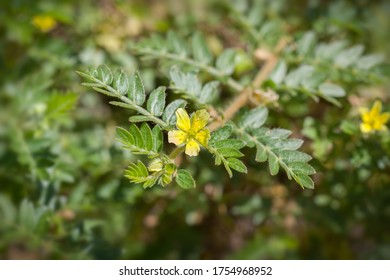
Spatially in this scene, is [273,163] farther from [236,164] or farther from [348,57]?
[348,57]

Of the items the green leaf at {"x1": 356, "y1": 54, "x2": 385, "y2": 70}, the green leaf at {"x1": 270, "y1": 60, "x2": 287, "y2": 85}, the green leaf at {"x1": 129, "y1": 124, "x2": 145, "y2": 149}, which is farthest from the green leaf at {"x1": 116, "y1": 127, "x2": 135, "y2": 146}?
the green leaf at {"x1": 356, "y1": 54, "x2": 385, "y2": 70}

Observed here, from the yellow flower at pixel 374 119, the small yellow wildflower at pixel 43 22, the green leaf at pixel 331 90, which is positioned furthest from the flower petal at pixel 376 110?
the small yellow wildflower at pixel 43 22

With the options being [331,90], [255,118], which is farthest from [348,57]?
[255,118]

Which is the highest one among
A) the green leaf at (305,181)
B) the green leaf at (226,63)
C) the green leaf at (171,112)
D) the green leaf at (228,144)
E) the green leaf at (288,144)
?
the green leaf at (171,112)

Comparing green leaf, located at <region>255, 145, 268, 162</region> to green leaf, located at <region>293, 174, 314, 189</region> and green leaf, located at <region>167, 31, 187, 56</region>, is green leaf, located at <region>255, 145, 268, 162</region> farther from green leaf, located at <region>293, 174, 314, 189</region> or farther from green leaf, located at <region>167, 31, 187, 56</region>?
green leaf, located at <region>167, 31, 187, 56</region>

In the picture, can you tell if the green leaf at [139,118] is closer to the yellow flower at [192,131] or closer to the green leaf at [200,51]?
the yellow flower at [192,131]

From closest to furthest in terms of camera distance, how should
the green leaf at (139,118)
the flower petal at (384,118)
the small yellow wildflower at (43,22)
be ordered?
1. the green leaf at (139,118)
2. the flower petal at (384,118)
3. the small yellow wildflower at (43,22)

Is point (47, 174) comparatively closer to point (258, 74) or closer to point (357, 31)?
point (258, 74)

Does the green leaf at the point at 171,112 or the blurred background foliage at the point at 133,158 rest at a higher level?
the green leaf at the point at 171,112
